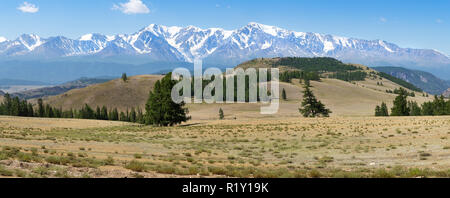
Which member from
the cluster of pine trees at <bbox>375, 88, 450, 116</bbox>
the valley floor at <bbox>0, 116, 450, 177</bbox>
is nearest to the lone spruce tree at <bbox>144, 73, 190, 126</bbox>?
the valley floor at <bbox>0, 116, 450, 177</bbox>

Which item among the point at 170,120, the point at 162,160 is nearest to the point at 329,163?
the point at 162,160

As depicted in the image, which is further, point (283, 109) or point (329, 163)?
point (283, 109)

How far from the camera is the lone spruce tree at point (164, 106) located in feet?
208

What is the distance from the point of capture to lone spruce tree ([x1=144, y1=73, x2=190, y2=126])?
63.3 meters

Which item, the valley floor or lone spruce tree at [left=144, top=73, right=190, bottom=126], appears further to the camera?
lone spruce tree at [left=144, top=73, right=190, bottom=126]

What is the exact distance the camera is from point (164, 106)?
2512 inches

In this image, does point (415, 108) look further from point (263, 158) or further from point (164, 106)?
point (263, 158)

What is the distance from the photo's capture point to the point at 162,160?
22391 mm

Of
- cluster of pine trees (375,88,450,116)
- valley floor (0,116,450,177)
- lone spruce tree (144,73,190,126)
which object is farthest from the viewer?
cluster of pine trees (375,88,450,116)

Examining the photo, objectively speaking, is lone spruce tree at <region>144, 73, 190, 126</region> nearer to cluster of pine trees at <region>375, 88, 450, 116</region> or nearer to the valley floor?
the valley floor

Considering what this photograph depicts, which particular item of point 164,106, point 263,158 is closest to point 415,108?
point 164,106

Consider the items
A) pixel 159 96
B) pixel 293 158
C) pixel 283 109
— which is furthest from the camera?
pixel 283 109
